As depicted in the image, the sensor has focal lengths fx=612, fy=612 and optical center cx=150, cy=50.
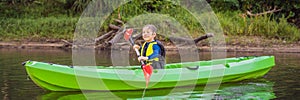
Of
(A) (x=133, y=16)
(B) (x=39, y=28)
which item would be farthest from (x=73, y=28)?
(A) (x=133, y=16)

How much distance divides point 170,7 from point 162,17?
970 millimetres

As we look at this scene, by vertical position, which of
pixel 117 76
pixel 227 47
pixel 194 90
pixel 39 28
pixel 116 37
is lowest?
pixel 227 47

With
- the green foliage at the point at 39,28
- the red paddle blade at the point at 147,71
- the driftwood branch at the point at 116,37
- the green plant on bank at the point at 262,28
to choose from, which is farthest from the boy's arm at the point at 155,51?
the green foliage at the point at 39,28

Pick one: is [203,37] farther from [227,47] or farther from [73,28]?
[73,28]

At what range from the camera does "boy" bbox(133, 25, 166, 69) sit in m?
10.8

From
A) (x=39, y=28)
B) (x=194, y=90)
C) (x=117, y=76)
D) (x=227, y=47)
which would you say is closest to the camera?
(x=117, y=76)

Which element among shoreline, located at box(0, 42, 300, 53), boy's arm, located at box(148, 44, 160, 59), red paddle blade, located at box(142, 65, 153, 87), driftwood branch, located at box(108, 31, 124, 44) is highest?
boy's arm, located at box(148, 44, 160, 59)

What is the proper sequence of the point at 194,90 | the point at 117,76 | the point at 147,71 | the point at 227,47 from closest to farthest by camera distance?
the point at 147,71 < the point at 117,76 < the point at 194,90 < the point at 227,47

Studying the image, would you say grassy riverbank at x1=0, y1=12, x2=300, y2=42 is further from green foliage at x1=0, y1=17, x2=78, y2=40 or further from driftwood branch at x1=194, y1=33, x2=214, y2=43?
driftwood branch at x1=194, y1=33, x2=214, y2=43

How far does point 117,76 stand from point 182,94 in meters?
1.19

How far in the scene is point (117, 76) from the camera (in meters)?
10.8

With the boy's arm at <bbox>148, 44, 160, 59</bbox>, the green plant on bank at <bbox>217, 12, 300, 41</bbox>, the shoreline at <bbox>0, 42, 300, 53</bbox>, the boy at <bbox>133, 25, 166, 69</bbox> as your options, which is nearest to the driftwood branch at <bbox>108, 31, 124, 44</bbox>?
the shoreline at <bbox>0, 42, 300, 53</bbox>

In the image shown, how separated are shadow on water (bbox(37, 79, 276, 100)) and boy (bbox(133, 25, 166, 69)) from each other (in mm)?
549

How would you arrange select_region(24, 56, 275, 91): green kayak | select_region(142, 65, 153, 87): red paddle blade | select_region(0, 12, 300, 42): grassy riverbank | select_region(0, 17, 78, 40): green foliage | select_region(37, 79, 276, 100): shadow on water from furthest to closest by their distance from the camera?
select_region(0, 17, 78, 40): green foliage, select_region(0, 12, 300, 42): grassy riverbank, select_region(142, 65, 153, 87): red paddle blade, select_region(24, 56, 275, 91): green kayak, select_region(37, 79, 276, 100): shadow on water
